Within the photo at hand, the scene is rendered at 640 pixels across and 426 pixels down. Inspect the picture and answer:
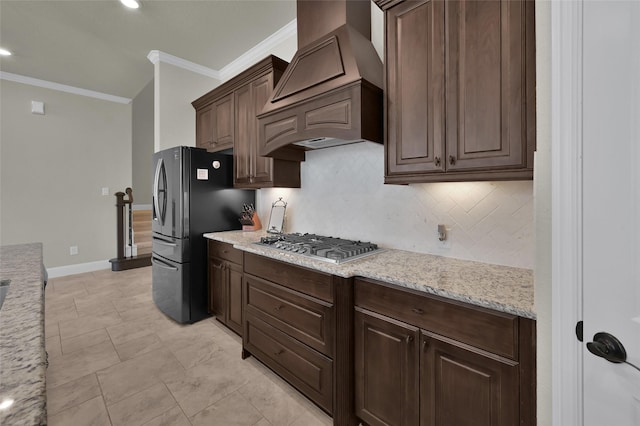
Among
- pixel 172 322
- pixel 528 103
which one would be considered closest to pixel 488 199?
pixel 528 103

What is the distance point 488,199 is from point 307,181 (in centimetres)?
160

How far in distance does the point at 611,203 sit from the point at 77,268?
615 cm

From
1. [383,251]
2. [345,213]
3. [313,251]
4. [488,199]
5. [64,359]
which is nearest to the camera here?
[488,199]

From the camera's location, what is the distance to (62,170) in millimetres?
4359

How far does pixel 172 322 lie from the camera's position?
2879mm

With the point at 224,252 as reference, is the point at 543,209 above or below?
above

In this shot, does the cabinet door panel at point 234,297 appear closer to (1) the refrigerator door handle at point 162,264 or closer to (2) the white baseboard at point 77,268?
(1) the refrigerator door handle at point 162,264

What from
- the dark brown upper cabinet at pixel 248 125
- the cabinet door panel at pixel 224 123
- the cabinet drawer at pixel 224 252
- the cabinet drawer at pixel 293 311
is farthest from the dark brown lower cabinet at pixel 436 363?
the cabinet door panel at pixel 224 123

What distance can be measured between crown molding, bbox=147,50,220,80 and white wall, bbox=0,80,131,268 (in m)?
2.08

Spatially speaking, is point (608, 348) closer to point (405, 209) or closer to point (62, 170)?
point (405, 209)

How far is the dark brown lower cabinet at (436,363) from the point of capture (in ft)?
3.33

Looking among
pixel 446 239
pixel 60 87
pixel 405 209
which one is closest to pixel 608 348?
pixel 446 239

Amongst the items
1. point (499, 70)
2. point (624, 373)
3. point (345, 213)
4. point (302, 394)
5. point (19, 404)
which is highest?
point (499, 70)

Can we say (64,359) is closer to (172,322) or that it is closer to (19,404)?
(172,322)
